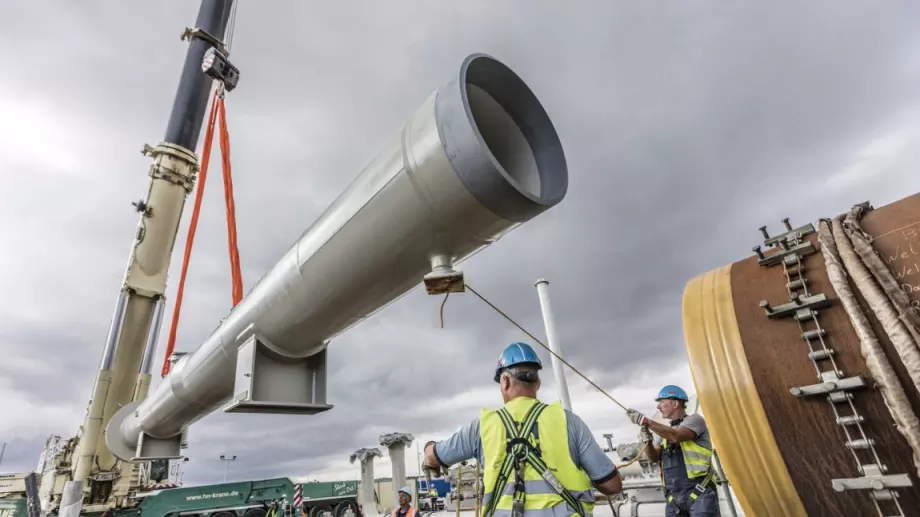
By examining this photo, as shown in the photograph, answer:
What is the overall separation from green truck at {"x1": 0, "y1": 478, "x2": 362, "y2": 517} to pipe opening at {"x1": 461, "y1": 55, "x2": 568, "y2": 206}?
10.7m

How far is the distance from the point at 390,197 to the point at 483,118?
59 centimetres

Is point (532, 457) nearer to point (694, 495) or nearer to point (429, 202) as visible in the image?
point (429, 202)

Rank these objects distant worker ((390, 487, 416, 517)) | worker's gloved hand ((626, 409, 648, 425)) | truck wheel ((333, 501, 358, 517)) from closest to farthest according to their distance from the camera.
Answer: worker's gloved hand ((626, 409, 648, 425)) → distant worker ((390, 487, 416, 517)) → truck wheel ((333, 501, 358, 517))

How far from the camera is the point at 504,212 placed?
6.94 feet

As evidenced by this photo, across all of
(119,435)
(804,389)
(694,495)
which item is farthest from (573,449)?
(119,435)

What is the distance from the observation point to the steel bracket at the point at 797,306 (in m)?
1.93

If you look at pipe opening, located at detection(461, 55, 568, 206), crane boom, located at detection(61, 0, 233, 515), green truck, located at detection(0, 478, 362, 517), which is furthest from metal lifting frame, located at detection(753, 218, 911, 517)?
green truck, located at detection(0, 478, 362, 517)

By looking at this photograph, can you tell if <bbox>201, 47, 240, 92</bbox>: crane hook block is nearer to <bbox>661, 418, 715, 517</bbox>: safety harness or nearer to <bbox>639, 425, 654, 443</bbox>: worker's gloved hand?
<bbox>639, 425, 654, 443</bbox>: worker's gloved hand

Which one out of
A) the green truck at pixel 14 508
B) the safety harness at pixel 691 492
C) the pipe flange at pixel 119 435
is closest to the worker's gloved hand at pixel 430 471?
the safety harness at pixel 691 492

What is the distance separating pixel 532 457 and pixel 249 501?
1705cm

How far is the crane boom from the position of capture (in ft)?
26.1

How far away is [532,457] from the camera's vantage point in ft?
7.70

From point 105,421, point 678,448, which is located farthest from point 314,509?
point 678,448

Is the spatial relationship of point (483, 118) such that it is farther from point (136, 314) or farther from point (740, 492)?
point (136, 314)
